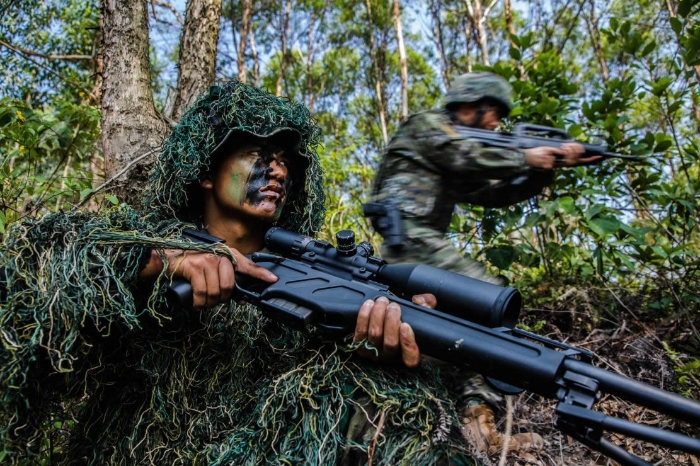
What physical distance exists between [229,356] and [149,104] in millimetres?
1858

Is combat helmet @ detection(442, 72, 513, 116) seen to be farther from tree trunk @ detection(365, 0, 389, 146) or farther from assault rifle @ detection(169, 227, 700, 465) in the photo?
tree trunk @ detection(365, 0, 389, 146)

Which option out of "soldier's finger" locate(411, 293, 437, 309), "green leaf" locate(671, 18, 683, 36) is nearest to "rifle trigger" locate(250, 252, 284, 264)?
"soldier's finger" locate(411, 293, 437, 309)

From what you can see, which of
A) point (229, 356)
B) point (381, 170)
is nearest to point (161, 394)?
point (229, 356)

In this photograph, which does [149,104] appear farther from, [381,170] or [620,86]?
[620,86]

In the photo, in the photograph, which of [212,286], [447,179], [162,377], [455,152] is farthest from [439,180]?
[162,377]

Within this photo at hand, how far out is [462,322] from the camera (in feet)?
5.61

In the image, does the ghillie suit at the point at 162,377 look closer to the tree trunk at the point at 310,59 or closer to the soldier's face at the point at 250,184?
the soldier's face at the point at 250,184

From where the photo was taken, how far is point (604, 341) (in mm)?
2977

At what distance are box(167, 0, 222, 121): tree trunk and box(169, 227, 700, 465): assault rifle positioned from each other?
169 cm

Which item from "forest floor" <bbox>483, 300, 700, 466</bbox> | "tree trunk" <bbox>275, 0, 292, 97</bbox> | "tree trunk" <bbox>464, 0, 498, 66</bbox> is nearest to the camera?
"forest floor" <bbox>483, 300, 700, 466</bbox>

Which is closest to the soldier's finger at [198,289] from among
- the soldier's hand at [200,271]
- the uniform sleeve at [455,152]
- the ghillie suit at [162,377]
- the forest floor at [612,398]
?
the soldier's hand at [200,271]

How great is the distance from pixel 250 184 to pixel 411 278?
36.6 inches

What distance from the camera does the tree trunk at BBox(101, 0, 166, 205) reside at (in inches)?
122

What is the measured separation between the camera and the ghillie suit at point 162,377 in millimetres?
1687
